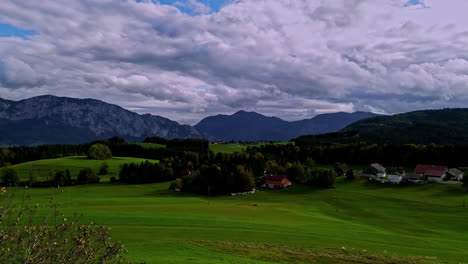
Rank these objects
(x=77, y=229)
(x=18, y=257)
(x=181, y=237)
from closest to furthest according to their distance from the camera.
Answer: (x=18, y=257)
(x=77, y=229)
(x=181, y=237)

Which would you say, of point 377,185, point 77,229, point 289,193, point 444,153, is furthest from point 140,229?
point 444,153

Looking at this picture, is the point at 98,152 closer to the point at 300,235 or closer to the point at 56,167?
the point at 56,167

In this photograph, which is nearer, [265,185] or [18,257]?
[18,257]

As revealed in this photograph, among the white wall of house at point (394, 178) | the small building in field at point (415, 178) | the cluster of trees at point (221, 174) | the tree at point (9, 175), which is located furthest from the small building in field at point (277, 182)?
the tree at point (9, 175)

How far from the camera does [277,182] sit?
112812 mm

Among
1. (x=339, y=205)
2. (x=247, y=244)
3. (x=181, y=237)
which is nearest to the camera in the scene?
(x=247, y=244)

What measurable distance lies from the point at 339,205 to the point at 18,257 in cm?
7628

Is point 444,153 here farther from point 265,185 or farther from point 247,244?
point 247,244

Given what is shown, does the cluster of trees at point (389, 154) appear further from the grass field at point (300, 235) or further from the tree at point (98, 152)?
the tree at point (98, 152)

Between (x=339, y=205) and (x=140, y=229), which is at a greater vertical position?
(x=140, y=229)

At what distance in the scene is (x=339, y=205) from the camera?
258 ft

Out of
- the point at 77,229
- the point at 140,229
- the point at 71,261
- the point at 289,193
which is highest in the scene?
the point at 77,229

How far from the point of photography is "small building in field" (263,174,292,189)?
112 metres

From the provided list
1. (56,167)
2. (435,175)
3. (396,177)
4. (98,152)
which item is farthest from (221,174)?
(98,152)
